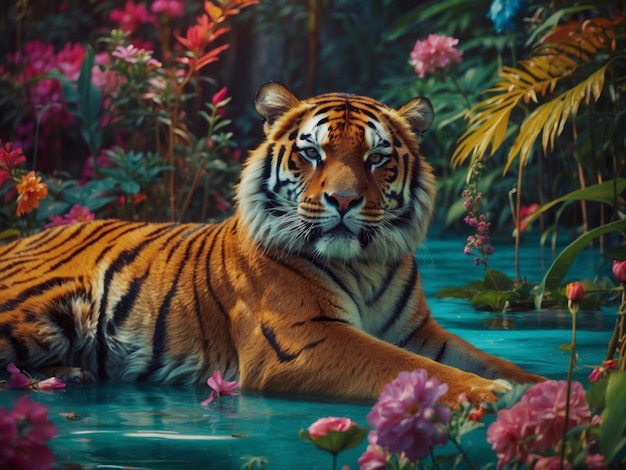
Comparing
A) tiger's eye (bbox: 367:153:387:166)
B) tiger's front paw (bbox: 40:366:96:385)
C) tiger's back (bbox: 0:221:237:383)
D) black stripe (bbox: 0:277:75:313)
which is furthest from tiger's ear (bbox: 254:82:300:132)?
tiger's front paw (bbox: 40:366:96:385)

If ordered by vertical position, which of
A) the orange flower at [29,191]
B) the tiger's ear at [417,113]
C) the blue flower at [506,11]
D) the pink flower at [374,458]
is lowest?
the pink flower at [374,458]

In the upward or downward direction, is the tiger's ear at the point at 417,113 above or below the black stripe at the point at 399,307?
above

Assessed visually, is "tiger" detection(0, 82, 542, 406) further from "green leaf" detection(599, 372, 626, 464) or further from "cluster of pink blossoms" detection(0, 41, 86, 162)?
"cluster of pink blossoms" detection(0, 41, 86, 162)

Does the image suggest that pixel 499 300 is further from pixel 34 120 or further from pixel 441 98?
pixel 34 120

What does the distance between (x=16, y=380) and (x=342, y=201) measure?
1127 millimetres

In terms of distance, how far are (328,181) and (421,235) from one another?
0.44 m

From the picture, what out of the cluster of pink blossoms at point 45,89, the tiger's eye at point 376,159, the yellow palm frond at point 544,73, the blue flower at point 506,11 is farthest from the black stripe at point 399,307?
the cluster of pink blossoms at point 45,89

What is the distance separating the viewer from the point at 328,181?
11.3 ft

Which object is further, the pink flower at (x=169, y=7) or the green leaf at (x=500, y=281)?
the pink flower at (x=169, y=7)

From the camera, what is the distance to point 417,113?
12.6 feet

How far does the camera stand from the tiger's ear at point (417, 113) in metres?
3.81

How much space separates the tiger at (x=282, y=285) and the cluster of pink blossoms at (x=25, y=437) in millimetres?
1408

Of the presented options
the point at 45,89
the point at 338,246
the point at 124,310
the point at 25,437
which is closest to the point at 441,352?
the point at 338,246

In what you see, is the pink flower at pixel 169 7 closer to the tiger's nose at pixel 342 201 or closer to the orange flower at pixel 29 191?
the orange flower at pixel 29 191
